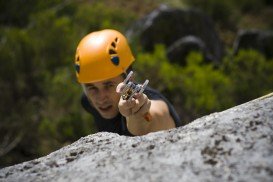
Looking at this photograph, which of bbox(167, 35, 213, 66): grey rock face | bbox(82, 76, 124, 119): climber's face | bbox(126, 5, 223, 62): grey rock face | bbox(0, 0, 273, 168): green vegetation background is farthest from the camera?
bbox(126, 5, 223, 62): grey rock face

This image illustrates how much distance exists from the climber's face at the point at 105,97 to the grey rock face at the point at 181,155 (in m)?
1.21

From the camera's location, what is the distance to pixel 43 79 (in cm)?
757

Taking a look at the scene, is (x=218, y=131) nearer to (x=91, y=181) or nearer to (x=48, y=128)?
(x=91, y=181)

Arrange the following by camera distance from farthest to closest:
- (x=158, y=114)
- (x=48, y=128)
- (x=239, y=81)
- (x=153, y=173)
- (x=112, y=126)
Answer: (x=239, y=81) → (x=48, y=128) → (x=112, y=126) → (x=158, y=114) → (x=153, y=173)

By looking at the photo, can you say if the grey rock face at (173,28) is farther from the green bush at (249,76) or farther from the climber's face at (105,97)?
the climber's face at (105,97)

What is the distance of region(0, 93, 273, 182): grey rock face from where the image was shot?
90cm

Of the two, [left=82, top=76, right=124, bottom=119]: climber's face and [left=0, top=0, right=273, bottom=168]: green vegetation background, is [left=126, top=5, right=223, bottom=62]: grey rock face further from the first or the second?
[left=82, top=76, right=124, bottom=119]: climber's face

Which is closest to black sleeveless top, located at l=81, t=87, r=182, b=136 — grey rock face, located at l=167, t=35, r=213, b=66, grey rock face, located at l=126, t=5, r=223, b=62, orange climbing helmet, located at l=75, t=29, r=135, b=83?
orange climbing helmet, located at l=75, t=29, r=135, b=83

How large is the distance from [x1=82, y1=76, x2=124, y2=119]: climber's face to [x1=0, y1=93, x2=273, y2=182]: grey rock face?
3.98 ft

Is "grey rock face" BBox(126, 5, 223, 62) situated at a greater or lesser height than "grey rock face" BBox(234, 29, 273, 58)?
greater

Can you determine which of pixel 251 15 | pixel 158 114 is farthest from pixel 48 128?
pixel 251 15

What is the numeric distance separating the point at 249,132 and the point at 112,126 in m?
1.46

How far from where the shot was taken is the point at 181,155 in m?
0.95

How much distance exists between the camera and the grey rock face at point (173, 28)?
10.4 m
